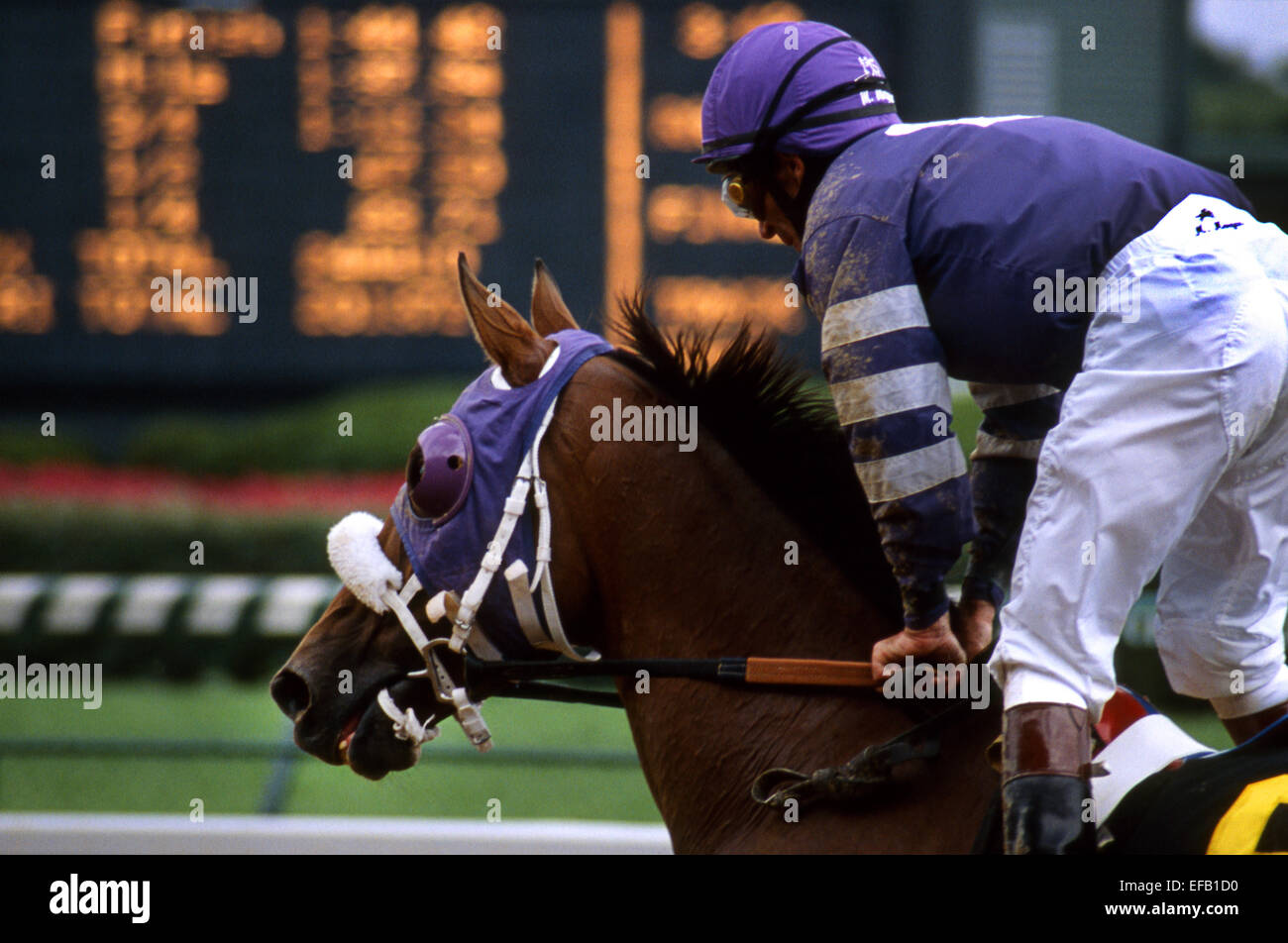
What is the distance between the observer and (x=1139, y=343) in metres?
1.47

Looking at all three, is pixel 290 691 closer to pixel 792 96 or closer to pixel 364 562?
pixel 364 562

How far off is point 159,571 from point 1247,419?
16.4ft

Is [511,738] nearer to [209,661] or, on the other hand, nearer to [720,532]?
[209,661]

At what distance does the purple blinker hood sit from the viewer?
1.67 meters

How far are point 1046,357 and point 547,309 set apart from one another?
2.20 feet

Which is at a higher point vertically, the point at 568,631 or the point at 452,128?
the point at 452,128

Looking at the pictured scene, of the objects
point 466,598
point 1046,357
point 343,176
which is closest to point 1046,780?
point 1046,357

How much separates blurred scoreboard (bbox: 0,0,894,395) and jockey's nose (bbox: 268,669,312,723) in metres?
4.18

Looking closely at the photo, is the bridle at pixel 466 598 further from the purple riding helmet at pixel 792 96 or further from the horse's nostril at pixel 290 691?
the purple riding helmet at pixel 792 96

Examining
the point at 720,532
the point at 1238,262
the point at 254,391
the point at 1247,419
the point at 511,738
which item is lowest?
the point at 511,738

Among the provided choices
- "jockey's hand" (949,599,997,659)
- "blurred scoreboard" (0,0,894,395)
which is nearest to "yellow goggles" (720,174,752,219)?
"jockey's hand" (949,599,997,659)

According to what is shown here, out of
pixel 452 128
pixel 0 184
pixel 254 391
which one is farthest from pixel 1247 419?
pixel 0 184

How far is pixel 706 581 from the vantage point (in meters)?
1.70

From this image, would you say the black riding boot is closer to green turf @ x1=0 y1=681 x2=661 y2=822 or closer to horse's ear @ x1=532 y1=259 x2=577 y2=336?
horse's ear @ x1=532 y1=259 x2=577 y2=336
